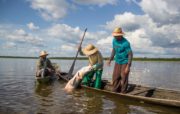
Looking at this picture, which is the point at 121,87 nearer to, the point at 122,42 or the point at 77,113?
the point at 122,42

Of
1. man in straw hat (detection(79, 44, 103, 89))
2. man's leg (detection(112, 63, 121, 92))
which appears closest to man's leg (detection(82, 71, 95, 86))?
man in straw hat (detection(79, 44, 103, 89))

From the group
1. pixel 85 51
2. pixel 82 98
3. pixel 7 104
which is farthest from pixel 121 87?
pixel 7 104

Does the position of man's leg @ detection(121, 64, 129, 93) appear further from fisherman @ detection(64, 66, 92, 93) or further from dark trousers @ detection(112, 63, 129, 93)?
fisherman @ detection(64, 66, 92, 93)

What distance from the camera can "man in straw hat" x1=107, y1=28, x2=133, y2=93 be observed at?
1005cm

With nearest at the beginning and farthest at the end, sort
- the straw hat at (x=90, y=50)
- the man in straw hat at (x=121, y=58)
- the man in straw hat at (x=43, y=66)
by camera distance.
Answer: the man in straw hat at (x=121, y=58), the straw hat at (x=90, y=50), the man in straw hat at (x=43, y=66)

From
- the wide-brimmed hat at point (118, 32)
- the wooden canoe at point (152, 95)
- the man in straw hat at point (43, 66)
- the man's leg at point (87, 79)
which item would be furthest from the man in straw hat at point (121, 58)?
the man in straw hat at point (43, 66)

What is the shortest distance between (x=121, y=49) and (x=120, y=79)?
132cm

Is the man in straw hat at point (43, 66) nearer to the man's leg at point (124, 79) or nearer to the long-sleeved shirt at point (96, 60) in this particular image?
the long-sleeved shirt at point (96, 60)

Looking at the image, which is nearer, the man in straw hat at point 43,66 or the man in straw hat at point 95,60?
the man in straw hat at point 95,60

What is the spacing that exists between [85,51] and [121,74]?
2233 mm

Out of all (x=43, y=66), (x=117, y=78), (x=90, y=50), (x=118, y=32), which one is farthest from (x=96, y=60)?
(x=43, y=66)

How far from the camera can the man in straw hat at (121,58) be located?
33.0 feet

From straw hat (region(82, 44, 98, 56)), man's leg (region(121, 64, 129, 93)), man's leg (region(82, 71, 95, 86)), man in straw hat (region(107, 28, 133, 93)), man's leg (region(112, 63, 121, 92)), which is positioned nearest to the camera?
man in straw hat (region(107, 28, 133, 93))

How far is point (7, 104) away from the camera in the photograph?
30.1 feet
